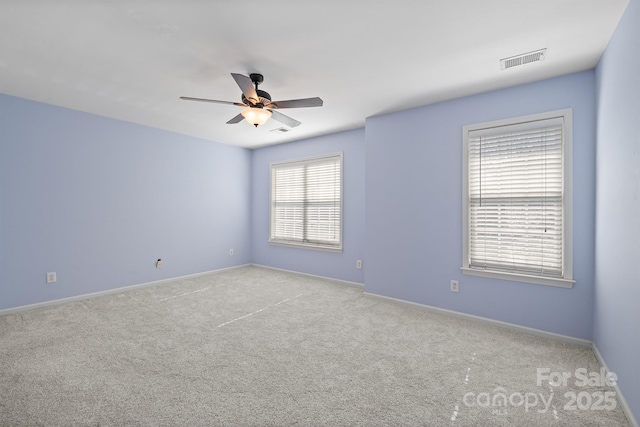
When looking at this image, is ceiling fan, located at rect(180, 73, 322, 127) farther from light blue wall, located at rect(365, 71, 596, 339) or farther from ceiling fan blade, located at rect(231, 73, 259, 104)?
light blue wall, located at rect(365, 71, 596, 339)

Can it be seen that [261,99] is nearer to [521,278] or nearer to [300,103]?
[300,103]

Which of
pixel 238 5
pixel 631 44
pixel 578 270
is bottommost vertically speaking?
pixel 578 270

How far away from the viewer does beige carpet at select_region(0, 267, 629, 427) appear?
70.4 inches

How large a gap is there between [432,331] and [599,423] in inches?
54.2

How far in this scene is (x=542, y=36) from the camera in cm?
226

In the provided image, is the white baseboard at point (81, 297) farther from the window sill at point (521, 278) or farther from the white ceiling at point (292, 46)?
the window sill at point (521, 278)

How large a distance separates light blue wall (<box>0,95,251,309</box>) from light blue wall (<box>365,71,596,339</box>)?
319cm

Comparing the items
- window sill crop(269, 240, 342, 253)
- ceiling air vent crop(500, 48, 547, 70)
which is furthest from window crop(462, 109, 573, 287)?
window sill crop(269, 240, 342, 253)

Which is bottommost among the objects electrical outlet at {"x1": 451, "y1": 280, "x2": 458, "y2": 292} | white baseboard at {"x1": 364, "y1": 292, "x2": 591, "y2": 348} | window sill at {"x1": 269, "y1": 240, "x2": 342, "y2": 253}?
white baseboard at {"x1": 364, "y1": 292, "x2": 591, "y2": 348}

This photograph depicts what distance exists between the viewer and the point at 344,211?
4961 mm

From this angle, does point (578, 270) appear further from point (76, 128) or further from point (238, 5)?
point (76, 128)

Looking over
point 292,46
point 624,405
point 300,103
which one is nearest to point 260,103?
point 300,103

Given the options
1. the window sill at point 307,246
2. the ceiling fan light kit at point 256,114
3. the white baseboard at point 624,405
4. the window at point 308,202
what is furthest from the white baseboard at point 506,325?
the ceiling fan light kit at point 256,114

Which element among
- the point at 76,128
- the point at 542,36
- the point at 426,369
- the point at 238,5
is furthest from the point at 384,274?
the point at 76,128
